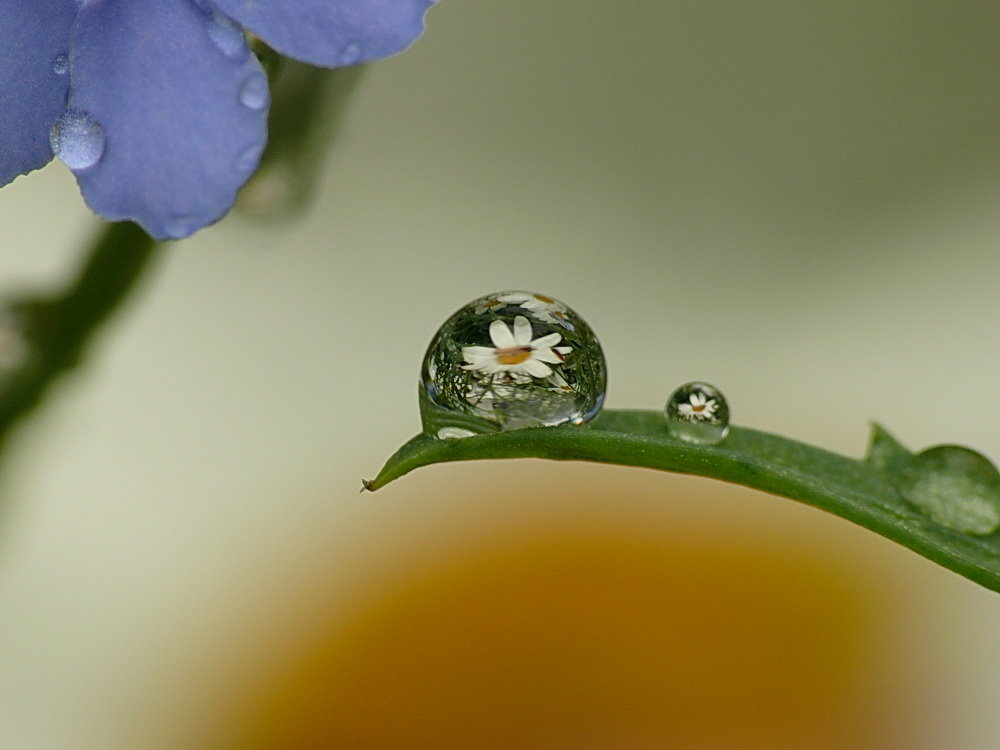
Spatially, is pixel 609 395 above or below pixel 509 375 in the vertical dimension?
above

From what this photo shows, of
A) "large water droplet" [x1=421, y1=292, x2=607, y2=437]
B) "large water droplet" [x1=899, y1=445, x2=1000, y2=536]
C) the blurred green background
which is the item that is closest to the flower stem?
"large water droplet" [x1=421, y1=292, x2=607, y2=437]

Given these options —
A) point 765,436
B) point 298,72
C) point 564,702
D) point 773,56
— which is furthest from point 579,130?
point 765,436

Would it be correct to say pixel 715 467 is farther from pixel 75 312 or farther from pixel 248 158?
pixel 75 312

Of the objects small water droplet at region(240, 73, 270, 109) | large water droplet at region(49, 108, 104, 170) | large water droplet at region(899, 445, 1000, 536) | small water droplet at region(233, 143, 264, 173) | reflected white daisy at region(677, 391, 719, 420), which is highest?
large water droplet at region(899, 445, 1000, 536)

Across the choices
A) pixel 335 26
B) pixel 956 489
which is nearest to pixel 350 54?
pixel 335 26

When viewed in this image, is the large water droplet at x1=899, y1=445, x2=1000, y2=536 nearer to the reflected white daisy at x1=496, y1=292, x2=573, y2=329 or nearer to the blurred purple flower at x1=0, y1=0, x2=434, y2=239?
the reflected white daisy at x1=496, y1=292, x2=573, y2=329
